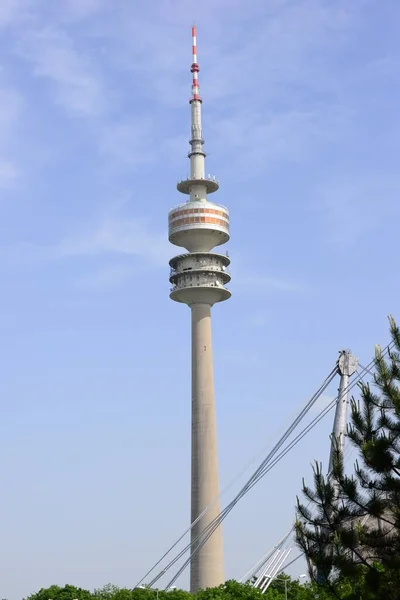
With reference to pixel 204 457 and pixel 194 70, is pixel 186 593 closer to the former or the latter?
pixel 204 457

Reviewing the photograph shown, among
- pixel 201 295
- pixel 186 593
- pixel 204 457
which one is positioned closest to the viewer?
pixel 186 593

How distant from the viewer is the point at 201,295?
92.8 meters

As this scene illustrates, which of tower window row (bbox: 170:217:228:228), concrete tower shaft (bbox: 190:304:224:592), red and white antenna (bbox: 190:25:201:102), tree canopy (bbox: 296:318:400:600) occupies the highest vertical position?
red and white antenna (bbox: 190:25:201:102)

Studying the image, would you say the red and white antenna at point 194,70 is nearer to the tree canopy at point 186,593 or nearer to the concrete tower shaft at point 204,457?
the concrete tower shaft at point 204,457

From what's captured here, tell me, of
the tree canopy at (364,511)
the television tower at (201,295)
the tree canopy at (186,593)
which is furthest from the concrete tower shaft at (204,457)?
the tree canopy at (364,511)

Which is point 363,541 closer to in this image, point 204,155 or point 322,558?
point 322,558

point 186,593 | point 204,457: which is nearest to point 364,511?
point 186,593

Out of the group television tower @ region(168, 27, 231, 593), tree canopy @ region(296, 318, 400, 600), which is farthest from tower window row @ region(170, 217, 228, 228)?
tree canopy @ region(296, 318, 400, 600)

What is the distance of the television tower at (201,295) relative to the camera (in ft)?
284

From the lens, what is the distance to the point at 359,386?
103 ft

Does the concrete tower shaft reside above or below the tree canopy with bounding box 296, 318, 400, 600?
above

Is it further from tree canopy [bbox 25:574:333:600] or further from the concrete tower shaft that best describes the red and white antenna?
tree canopy [bbox 25:574:333:600]

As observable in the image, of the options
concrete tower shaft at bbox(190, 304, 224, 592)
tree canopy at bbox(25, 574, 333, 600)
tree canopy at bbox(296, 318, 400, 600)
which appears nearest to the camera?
tree canopy at bbox(296, 318, 400, 600)

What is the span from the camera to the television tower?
284 feet
